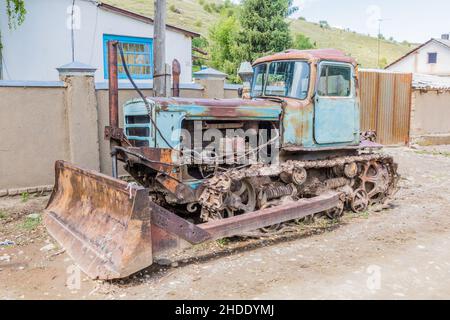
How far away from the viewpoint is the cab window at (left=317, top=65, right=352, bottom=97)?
6804 mm

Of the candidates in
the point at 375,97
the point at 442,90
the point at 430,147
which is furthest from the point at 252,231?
the point at 442,90

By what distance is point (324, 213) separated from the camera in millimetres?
7047

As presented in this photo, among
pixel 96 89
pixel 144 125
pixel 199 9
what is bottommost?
pixel 144 125

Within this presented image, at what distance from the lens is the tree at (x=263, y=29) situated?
20906 mm

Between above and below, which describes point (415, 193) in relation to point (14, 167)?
below

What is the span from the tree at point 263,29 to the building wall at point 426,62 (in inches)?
943

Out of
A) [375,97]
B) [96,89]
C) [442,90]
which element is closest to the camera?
[96,89]

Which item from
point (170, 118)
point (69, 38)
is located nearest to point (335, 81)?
point (170, 118)

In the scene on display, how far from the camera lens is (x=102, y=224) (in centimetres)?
502

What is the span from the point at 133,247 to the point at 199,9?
1990 inches

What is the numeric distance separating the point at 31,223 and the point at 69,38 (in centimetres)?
744

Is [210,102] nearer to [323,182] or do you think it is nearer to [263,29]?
[323,182]

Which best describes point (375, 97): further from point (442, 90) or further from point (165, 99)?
point (165, 99)

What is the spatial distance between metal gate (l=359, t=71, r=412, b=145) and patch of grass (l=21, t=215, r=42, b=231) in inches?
450
